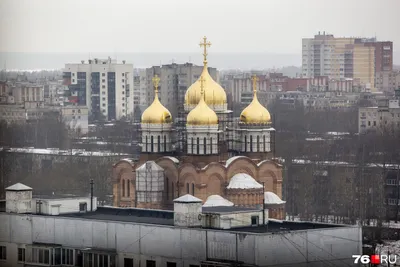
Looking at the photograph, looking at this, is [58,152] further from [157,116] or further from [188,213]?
[188,213]

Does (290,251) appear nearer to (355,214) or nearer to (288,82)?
(355,214)

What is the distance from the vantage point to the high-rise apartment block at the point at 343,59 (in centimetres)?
3897

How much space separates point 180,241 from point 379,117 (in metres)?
18.1

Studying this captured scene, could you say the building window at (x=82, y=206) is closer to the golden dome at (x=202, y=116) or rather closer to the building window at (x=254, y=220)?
the building window at (x=254, y=220)

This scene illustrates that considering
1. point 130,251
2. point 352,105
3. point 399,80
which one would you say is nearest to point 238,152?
point 130,251

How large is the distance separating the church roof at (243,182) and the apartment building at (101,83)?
18825 mm

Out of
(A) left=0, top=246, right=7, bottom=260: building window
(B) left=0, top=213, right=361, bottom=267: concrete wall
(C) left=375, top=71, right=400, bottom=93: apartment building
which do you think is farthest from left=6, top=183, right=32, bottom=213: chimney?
(C) left=375, top=71, right=400, bottom=93: apartment building

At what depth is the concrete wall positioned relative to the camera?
1200 centimetres

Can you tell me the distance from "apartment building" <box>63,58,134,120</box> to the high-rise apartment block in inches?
189

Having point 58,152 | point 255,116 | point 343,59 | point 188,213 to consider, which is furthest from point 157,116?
point 343,59

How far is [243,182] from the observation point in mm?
16469

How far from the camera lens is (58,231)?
13164 mm

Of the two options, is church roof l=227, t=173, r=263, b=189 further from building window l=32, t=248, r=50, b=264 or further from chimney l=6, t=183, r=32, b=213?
building window l=32, t=248, r=50, b=264

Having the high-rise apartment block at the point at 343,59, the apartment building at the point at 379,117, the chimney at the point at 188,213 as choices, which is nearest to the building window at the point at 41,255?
the chimney at the point at 188,213
